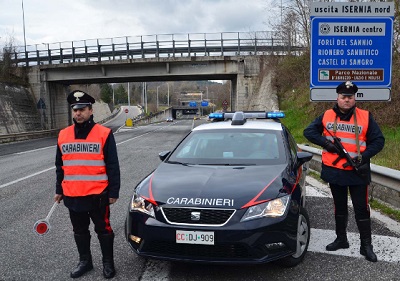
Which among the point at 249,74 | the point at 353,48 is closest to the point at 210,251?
the point at 353,48

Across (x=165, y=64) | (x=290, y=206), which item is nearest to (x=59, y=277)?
(x=290, y=206)

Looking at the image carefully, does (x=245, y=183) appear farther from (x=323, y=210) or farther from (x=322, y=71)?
(x=322, y=71)

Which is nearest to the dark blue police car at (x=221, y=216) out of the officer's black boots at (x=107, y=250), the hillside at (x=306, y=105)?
the officer's black boots at (x=107, y=250)

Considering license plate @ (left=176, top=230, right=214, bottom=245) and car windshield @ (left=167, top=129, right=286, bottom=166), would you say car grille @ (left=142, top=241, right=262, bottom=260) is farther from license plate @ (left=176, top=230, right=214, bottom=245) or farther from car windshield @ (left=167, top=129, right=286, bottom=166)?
car windshield @ (left=167, top=129, right=286, bottom=166)

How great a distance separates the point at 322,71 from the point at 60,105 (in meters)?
A: 33.7

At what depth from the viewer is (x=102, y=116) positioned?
92188 mm

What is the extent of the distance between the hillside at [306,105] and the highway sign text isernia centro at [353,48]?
175 cm

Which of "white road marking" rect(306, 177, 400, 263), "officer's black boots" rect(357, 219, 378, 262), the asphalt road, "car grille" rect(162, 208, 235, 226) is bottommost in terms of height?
"white road marking" rect(306, 177, 400, 263)

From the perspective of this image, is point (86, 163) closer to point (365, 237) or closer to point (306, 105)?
point (365, 237)

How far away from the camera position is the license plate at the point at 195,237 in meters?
3.38

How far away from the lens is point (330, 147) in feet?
14.2

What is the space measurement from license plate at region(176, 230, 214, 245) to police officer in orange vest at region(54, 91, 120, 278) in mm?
817

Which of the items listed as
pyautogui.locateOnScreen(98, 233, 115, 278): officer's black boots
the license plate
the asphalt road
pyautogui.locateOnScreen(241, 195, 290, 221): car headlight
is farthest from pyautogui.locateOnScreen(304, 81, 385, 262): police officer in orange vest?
pyautogui.locateOnScreen(98, 233, 115, 278): officer's black boots

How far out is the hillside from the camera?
9381mm
